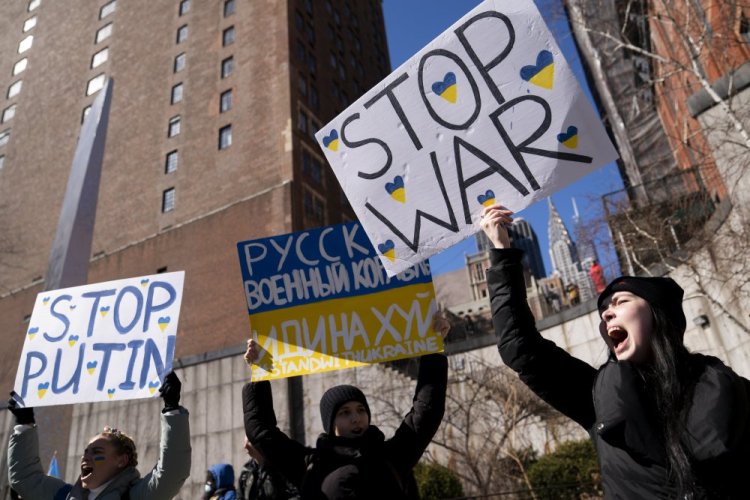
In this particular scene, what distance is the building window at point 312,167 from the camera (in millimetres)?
30767

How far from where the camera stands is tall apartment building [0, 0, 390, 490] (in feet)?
96.2

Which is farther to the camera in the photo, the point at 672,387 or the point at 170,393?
the point at 170,393

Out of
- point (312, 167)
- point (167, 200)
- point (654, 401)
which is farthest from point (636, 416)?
point (167, 200)

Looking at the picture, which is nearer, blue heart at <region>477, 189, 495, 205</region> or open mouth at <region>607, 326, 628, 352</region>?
open mouth at <region>607, 326, 628, 352</region>

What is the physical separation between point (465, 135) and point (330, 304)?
1972 mm

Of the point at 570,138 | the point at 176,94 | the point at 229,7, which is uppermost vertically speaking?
the point at 229,7

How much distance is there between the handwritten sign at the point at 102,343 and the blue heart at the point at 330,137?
1653 mm

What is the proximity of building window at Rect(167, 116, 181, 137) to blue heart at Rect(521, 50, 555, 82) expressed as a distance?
3505cm

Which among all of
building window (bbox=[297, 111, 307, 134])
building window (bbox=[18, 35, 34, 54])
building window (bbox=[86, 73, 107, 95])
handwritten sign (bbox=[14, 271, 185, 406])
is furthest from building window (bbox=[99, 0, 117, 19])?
handwritten sign (bbox=[14, 271, 185, 406])

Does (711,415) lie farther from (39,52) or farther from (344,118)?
(39,52)

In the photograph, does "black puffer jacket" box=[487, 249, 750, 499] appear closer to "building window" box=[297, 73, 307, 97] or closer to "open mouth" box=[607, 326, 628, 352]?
"open mouth" box=[607, 326, 628, 352]

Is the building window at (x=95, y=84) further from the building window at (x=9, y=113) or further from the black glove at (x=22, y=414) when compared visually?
the black glove at (x=22, y=414)

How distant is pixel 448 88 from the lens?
11.5ft

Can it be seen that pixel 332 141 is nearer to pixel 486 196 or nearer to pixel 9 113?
pixel 486 196
